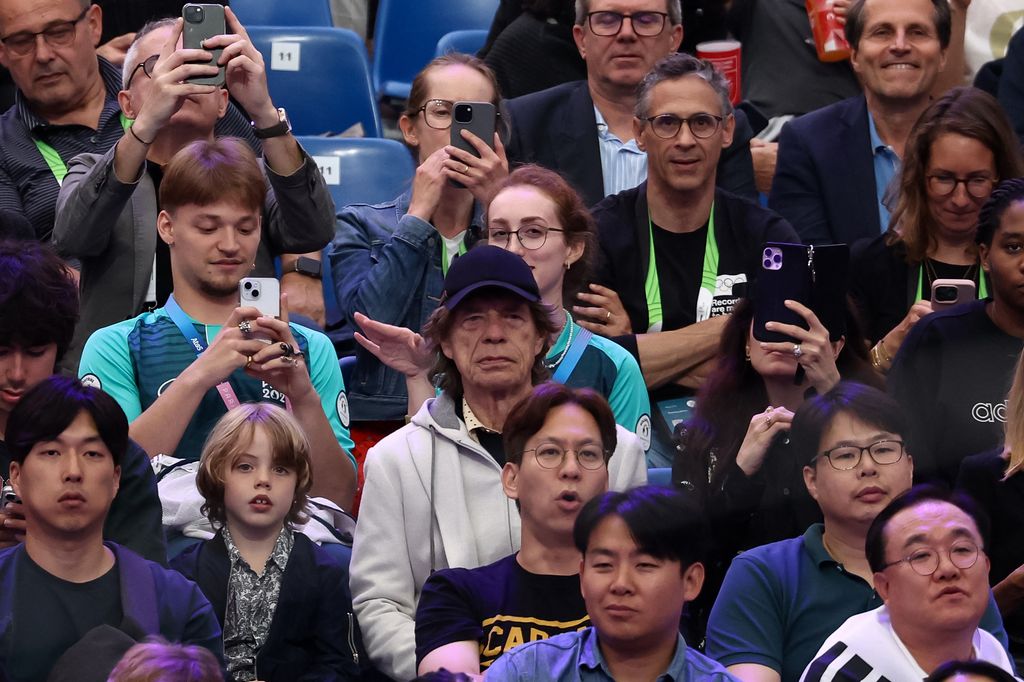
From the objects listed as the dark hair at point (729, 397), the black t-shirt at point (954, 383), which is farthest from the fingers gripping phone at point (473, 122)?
the black t-shirt at point (954, 383)

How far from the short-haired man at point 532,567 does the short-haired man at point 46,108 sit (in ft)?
6.22

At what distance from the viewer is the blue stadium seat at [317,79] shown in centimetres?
625

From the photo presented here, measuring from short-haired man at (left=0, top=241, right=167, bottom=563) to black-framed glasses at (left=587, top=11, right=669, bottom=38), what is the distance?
1901 mm

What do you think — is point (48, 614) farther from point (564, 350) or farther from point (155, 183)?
point (155, 183)

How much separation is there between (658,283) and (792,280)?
2.42 ft

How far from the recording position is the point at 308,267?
16.6 feet

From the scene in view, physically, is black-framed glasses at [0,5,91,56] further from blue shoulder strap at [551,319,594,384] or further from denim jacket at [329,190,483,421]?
blue shoulder strap at [551,319,594,384]

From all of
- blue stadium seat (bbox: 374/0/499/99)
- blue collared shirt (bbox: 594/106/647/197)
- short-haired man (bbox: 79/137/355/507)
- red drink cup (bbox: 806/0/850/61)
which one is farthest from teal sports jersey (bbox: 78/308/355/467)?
blue stadium seat (bbox: 374/0/499/99)

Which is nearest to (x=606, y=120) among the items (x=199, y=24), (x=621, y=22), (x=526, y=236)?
(x=621, y=22)

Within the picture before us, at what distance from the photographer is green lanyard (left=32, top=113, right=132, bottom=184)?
501 centimetres

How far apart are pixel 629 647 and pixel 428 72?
2.25 metres

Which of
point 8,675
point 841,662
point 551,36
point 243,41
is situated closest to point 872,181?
point 551,36

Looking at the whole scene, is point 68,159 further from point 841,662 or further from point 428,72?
point 841,662

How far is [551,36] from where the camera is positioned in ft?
19.3
